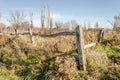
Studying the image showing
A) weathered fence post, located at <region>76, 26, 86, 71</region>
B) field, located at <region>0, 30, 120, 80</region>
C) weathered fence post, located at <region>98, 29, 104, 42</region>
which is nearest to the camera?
field, located at <region>0, 30, 120, 80</region>

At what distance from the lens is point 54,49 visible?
10.6 metres

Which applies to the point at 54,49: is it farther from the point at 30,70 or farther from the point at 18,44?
the point at 18,44

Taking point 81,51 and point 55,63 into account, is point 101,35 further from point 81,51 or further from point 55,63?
point 55,63

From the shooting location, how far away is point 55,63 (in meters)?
8.70

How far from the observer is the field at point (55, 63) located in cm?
822

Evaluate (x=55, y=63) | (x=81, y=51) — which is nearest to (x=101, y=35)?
(x=81, y=51)

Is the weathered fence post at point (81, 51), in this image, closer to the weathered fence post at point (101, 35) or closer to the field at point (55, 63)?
the field at point (55, 63)

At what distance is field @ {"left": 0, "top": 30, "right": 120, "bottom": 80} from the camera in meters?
8.22

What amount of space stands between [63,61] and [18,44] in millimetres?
4657

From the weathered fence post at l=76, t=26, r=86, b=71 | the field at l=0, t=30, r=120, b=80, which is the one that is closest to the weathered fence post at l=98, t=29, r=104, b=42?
the field at l=0, t=30, r=120, b=80

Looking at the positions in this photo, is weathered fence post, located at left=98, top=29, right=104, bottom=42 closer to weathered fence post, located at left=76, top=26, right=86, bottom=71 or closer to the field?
the field

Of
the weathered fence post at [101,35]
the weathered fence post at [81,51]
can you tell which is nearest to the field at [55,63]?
the weathered fence post at [81,51]

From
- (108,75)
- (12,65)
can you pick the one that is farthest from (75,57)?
(12,65)

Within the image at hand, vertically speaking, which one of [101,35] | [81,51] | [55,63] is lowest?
[55,63]
